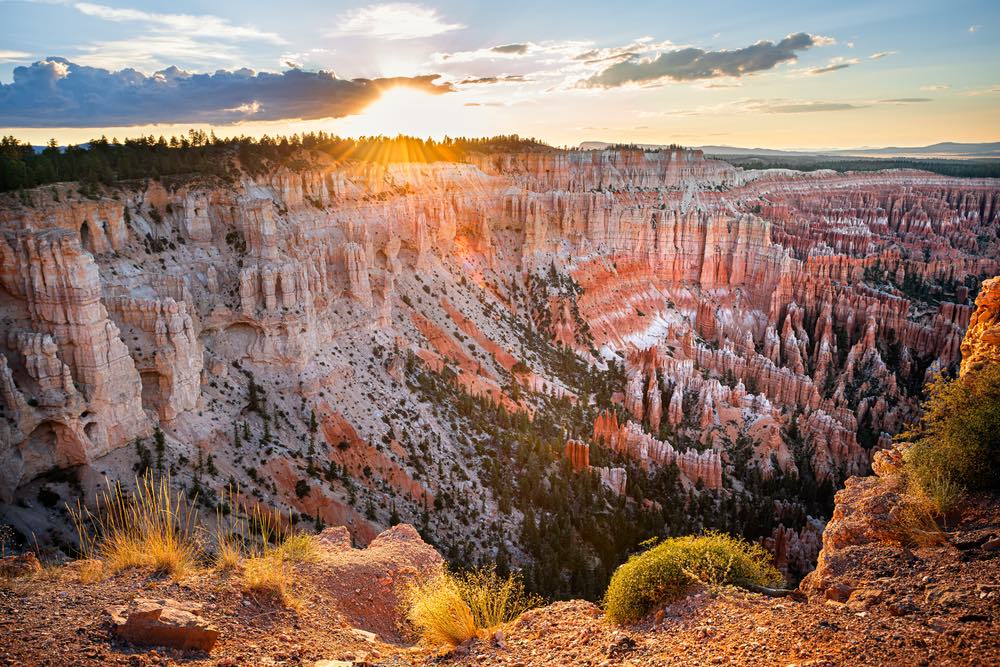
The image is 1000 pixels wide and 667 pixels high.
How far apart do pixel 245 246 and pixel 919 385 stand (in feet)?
168

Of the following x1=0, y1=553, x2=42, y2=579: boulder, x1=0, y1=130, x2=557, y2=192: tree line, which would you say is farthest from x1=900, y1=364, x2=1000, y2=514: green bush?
x1=0, y1=130, x2=557, y2=192: tree line

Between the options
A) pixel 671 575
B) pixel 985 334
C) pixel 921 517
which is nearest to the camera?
pixel 671 575

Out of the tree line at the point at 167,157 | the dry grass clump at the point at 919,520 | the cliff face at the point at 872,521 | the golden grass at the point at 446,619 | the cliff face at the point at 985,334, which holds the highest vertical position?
the tree line at the point at 167,157

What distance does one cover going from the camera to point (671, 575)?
988 centimetres

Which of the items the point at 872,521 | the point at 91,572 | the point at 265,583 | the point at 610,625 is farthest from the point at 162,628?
the point at 872,521

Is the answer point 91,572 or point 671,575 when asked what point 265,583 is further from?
point 671,575

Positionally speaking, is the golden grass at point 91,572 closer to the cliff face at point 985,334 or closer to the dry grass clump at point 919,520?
the dry grass clump at point 919,520

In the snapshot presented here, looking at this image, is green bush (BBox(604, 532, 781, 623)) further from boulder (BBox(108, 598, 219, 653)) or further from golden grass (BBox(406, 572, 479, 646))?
boulder (BBox(108, 598, 219, 653))

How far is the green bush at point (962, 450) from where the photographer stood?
11047 mm

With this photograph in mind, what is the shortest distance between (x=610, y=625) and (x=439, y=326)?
2989 centimetres

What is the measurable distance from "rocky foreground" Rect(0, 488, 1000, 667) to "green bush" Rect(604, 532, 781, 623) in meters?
0.30

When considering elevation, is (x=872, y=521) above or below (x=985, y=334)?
below

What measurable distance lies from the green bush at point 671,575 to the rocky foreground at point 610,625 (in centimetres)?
30

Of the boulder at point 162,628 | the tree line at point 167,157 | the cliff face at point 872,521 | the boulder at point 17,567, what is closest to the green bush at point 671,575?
the cliff face at point 872,521
